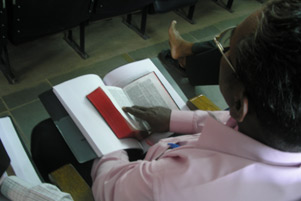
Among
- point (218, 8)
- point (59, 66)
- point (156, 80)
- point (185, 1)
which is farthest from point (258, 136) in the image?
point (218, 8)

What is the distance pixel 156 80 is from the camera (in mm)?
1263

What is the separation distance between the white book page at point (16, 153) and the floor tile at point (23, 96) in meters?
1.22

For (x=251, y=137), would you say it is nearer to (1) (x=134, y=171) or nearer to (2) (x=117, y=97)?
(1) (x=134, y=171)

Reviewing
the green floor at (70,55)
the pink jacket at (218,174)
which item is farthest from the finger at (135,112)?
the green floor at (70,55)

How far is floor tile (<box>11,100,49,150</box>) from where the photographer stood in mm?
1934

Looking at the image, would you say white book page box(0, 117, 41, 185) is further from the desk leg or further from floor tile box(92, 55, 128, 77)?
floor tile box(92, 55, 128, 77)

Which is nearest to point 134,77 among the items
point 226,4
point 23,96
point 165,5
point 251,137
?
point 251,137

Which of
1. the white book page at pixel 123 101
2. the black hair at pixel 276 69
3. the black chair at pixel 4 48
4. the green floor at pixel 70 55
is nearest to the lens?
the black hair at pixel 276 69

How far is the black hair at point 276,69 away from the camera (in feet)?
1.74

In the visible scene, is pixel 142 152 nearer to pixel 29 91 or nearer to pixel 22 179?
pixel 22 179

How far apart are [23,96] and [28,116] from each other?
0.63ft

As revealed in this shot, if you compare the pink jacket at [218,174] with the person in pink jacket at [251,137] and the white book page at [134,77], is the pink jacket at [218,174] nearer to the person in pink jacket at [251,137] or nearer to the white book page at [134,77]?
the person in pink jacket at [251,137]

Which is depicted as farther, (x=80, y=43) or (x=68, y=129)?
(x=80, y=43)

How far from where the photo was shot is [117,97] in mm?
1155
